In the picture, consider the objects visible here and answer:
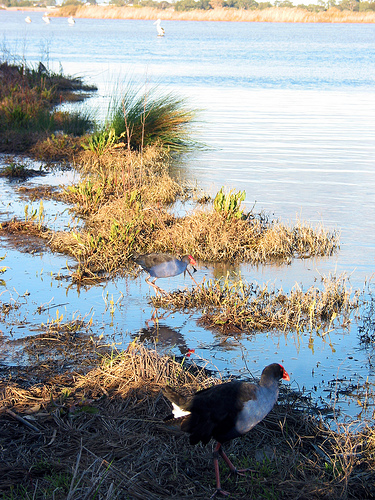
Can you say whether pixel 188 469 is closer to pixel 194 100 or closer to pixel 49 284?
pixel 49 284

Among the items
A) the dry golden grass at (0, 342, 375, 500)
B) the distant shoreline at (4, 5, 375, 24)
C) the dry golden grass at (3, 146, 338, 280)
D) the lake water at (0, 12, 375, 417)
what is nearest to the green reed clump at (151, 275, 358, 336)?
the lake water at (0, 12, 375, 417)

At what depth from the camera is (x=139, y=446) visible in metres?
Answer: 3.87

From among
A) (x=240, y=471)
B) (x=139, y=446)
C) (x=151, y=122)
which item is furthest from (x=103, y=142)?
(x=240, y=471)

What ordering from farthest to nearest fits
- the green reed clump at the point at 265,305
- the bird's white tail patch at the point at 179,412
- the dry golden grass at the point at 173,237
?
1. the dry golden grass at the point at 173,237
2. the green reed clump at the point at 265,305
3. the bird's white tail patch at the point at 179,412

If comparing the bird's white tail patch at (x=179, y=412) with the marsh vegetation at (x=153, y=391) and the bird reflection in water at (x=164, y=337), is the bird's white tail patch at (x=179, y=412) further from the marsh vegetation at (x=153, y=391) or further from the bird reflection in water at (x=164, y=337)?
the bird reflection in water at (x=164, y=337)

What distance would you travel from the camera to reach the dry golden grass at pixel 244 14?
96250 mm

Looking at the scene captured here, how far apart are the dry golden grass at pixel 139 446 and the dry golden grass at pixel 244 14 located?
98194mm

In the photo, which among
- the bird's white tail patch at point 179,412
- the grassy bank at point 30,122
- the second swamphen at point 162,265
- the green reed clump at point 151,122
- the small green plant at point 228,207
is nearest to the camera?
the bird's white tail patch at point 179,412

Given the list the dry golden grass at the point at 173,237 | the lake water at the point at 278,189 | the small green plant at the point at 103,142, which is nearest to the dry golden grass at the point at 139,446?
the lake water at the point at 278,189

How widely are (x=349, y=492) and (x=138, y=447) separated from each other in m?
1.37

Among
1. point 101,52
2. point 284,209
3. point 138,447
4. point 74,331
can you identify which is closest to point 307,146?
point 284,209

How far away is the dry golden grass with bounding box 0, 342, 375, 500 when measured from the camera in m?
3.46

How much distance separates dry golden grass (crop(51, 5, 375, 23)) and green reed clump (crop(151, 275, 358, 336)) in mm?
95568

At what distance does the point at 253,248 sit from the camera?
8.42 meters
